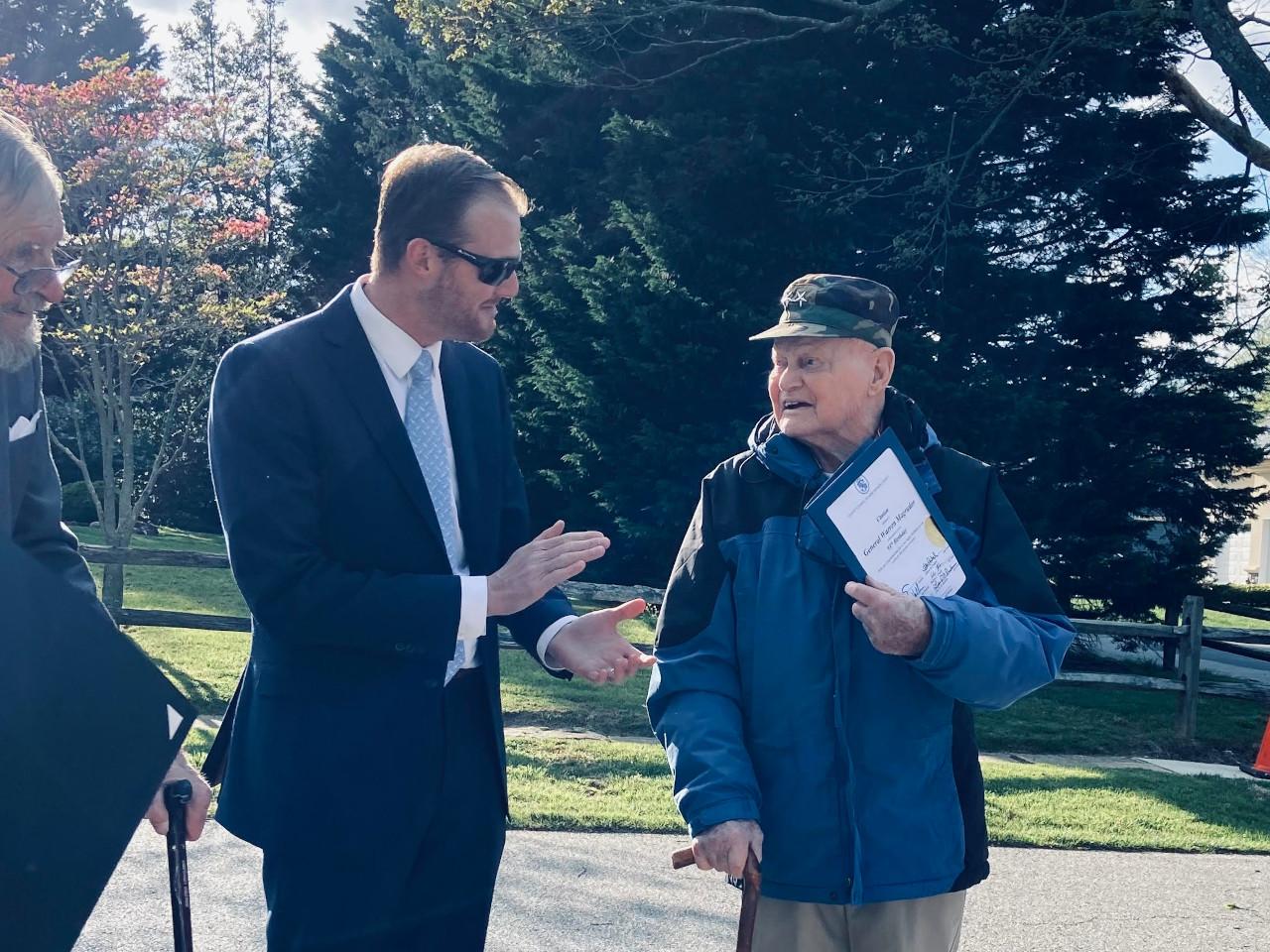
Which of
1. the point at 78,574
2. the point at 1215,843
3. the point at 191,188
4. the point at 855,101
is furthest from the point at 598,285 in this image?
the point at 78,574

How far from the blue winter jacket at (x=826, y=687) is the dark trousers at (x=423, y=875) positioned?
1.36 ft

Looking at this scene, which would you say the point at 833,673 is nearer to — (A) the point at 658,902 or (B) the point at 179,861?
(B) the point at 179,861

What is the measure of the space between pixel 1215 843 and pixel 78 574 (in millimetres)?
6091

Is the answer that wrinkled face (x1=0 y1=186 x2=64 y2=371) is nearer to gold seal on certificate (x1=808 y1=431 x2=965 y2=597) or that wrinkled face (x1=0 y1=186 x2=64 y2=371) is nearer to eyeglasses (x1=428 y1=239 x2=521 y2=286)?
eyeglasses (x1=428 y1=239 x2=521 y2=286)

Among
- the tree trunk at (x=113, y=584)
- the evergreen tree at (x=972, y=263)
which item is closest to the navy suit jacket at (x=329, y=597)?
the tree trunk at (x=113, y=584)

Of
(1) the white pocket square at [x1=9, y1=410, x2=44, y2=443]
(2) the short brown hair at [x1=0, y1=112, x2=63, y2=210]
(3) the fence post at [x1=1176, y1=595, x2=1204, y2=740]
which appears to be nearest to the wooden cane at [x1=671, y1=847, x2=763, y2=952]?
(1) the white pocket square at [x1=9, y1=410, x2=44, y2=443]

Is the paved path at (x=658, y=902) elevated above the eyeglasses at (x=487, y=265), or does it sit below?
below

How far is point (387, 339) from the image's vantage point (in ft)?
8.65

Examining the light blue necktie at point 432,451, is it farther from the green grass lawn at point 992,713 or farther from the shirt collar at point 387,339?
the green grass lawn at point 992,713

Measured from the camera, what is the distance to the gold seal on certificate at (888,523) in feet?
8.29

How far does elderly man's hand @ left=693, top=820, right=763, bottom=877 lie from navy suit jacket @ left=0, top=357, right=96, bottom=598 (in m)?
1.31

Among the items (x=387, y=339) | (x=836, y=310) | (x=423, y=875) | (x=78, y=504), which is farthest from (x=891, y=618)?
(x=78, y=504)

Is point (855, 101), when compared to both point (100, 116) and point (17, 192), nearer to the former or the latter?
point (100, 116)

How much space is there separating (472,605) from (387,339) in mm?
620
